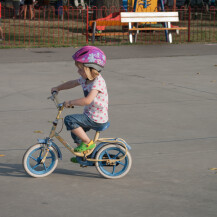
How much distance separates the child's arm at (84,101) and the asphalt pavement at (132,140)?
2.46 ft

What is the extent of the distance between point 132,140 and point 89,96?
6.36ft

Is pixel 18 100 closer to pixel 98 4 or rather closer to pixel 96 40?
pixel 96 40

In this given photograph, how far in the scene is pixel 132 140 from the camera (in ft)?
23.7

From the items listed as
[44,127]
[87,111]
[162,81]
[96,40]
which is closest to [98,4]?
[96,40]

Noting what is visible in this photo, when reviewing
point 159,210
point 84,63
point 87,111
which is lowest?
point 159,210

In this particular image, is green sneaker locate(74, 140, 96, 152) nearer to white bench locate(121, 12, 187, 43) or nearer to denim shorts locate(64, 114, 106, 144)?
denim shorts locate(64, 114, 106, 144)

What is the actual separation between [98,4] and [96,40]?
427 centimetres

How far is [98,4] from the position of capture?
24.6 m

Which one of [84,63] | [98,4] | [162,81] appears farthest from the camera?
[98,4]

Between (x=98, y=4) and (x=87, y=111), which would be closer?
(x=87, y=111)

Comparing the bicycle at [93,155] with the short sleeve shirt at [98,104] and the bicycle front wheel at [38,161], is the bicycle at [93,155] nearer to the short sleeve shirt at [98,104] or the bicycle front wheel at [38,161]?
the bicycle front wheel at [38,161]

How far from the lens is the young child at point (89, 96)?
5387mm

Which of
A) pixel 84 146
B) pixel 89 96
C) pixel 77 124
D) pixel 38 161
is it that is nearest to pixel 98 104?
pixel 89 96

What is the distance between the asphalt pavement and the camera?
4.96m
